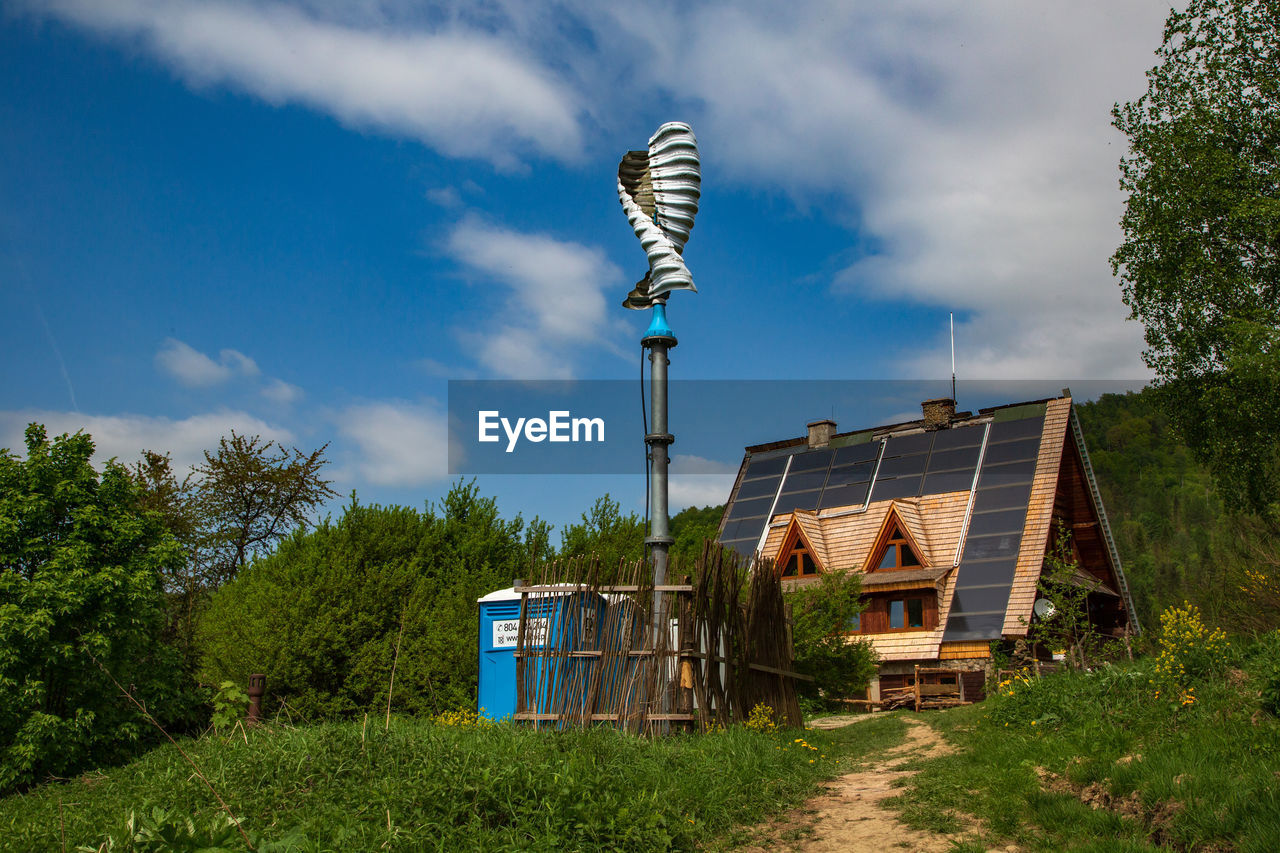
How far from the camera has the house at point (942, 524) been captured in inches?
777

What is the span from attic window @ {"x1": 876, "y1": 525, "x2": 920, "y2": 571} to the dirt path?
1382 centimetres

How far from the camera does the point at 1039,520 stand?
2022cm

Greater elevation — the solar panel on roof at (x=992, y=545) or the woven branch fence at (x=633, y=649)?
the solar panel on roof at (x=992, y=545)

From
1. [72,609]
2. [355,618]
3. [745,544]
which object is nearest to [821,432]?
[745,544]

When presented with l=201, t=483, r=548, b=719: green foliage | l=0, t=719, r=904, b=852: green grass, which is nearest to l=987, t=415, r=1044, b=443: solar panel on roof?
l=201, t=483, r=548, b=719: green foliage

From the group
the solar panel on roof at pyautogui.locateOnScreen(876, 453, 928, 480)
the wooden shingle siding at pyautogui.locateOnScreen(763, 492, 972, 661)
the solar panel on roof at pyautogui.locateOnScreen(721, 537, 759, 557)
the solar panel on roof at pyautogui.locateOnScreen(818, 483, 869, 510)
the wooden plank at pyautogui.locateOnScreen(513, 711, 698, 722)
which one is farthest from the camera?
the solar panel on roof at pyautogui.locateOnScreen(721, 537, 759, 557)

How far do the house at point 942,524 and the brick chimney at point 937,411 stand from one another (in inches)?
1.4

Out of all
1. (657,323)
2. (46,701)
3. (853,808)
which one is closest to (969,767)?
(853,808)

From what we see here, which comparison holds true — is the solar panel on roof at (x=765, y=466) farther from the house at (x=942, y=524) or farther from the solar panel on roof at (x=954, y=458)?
the solar panel on roof at (x=954, y=458)

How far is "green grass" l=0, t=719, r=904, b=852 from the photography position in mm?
4992

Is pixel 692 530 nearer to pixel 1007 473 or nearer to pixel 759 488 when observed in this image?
pixel 759 488

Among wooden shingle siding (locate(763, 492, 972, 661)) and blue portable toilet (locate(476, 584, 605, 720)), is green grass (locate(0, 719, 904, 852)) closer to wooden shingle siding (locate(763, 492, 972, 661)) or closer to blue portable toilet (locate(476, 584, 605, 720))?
blue portable toilet (locate(476, 584, 605, 720))

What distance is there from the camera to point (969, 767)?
754 cm

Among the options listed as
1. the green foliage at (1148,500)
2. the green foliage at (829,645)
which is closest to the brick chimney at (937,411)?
the green foliage at (829,645)
